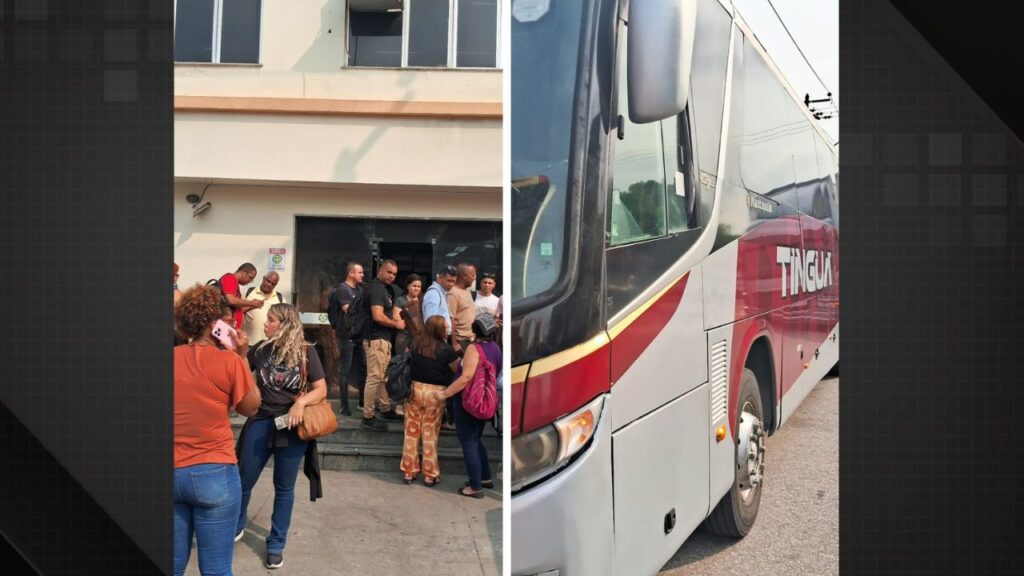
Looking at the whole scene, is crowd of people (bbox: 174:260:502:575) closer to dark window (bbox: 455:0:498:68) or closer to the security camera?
the security camera

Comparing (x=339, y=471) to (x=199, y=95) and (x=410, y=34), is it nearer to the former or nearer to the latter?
(x=199, y=95)

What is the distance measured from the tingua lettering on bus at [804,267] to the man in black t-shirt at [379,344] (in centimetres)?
216

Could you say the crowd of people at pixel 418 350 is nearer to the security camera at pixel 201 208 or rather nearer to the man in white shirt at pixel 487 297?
the man in white shirt at pixel 487 297

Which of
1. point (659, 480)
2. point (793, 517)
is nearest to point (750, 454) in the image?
point (793, 517)

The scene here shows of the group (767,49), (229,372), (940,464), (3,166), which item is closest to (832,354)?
(940,464)

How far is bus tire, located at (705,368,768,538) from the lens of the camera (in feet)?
7.85

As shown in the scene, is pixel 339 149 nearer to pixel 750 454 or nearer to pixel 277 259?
pixel 277 259

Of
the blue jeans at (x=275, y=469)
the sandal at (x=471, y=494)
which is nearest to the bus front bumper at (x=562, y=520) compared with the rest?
the blue jeans at (x=275, y=469)

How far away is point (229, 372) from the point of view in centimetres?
278

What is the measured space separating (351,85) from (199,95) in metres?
0.95

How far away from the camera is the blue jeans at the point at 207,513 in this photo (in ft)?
9.01

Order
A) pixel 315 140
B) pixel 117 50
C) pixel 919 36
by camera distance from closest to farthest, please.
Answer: pixel 919 36, pixel 117 50, pixel 315 140

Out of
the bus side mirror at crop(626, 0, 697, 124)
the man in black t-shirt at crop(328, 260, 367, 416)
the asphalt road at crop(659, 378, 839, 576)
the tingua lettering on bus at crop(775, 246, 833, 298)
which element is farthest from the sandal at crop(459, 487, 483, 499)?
the bus side mirror at crop(626, 0, 697, 124)

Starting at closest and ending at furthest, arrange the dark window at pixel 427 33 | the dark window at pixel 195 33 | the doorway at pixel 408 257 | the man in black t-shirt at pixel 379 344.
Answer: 1. the dark window at pixel 195 33
2. the man in black t-shirt at pixel 379 344
3. the doorway at pixel 408 257
4. the dark window at pixel 427 33
